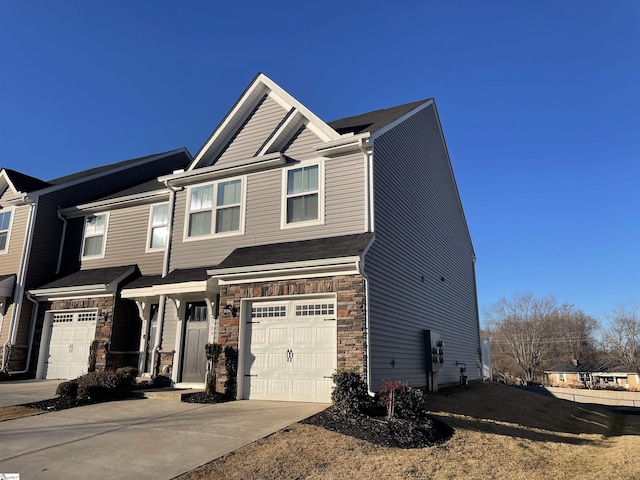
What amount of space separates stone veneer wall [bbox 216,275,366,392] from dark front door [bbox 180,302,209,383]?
6.27 ft

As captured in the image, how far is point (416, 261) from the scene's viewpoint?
14148 millimetres

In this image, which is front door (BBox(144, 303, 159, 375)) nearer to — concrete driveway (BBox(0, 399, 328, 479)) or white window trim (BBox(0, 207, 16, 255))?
concrete driveway (BBox(0, 399, 328, 479))

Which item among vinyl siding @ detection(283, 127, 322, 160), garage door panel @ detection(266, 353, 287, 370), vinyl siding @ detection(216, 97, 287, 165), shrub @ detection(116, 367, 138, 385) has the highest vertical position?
vinyl siding @ detection(216, 97, 287, 165)

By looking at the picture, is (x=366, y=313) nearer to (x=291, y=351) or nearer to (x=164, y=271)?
(x=291, y=351)

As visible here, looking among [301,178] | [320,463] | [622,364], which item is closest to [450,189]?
[301,178]

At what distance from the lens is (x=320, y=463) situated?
5.91m

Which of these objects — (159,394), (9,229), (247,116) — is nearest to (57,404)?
(159,394)

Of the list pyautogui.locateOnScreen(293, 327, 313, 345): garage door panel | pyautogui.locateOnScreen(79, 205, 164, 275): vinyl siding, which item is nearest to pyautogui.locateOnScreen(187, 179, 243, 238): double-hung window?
pyautogui.locateOnScreen(79, 205, 164, 275): vinyl siding

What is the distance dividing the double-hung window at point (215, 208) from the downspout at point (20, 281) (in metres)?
7.09

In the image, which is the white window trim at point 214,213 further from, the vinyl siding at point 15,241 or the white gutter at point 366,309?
the vinyl siding at point 15,241

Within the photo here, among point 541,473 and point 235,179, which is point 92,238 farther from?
point 541,473

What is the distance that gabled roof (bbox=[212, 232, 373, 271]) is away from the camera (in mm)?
10078

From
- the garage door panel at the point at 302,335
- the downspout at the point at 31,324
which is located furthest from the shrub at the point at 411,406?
the downspout at the point at 31,324

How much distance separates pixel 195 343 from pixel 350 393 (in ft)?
19.9
